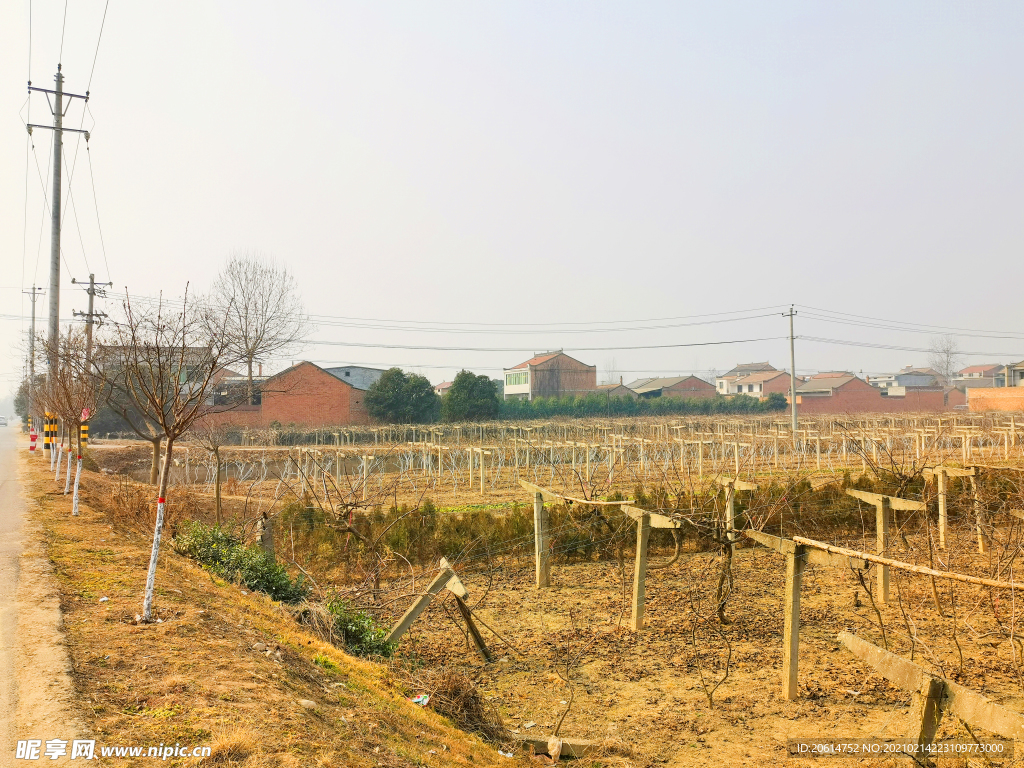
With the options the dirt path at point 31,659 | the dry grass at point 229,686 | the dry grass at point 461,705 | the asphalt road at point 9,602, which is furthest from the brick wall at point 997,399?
the dirt path at point 31,659

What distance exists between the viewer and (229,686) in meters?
4.89

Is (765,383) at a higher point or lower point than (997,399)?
higher

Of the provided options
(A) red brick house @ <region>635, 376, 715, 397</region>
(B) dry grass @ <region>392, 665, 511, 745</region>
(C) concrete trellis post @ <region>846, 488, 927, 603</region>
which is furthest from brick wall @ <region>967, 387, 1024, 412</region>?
(B) dry grass @ <region>392, 665, 511, 745</region>

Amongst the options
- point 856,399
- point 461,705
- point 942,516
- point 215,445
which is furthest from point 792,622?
point 856,399

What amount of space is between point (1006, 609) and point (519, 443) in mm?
21427

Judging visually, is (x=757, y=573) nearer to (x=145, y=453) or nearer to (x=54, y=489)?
(x=54, y=489)

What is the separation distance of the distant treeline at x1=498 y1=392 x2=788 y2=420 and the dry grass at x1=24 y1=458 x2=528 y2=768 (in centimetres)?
4301

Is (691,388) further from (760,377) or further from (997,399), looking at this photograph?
(997,399)

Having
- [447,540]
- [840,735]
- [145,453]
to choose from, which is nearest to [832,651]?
[840,735]

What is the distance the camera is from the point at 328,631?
7453 mm

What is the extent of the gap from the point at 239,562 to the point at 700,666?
21.3 feet

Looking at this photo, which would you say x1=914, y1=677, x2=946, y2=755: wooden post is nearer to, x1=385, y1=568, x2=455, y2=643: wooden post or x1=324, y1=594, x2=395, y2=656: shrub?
x1=385, y1=568, x2=455, y2=643: wooden post

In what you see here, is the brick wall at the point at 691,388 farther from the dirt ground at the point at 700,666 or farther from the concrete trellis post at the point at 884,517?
the concrete trellis post at the point at 884,517

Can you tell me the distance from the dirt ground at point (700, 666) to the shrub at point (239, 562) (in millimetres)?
2017
